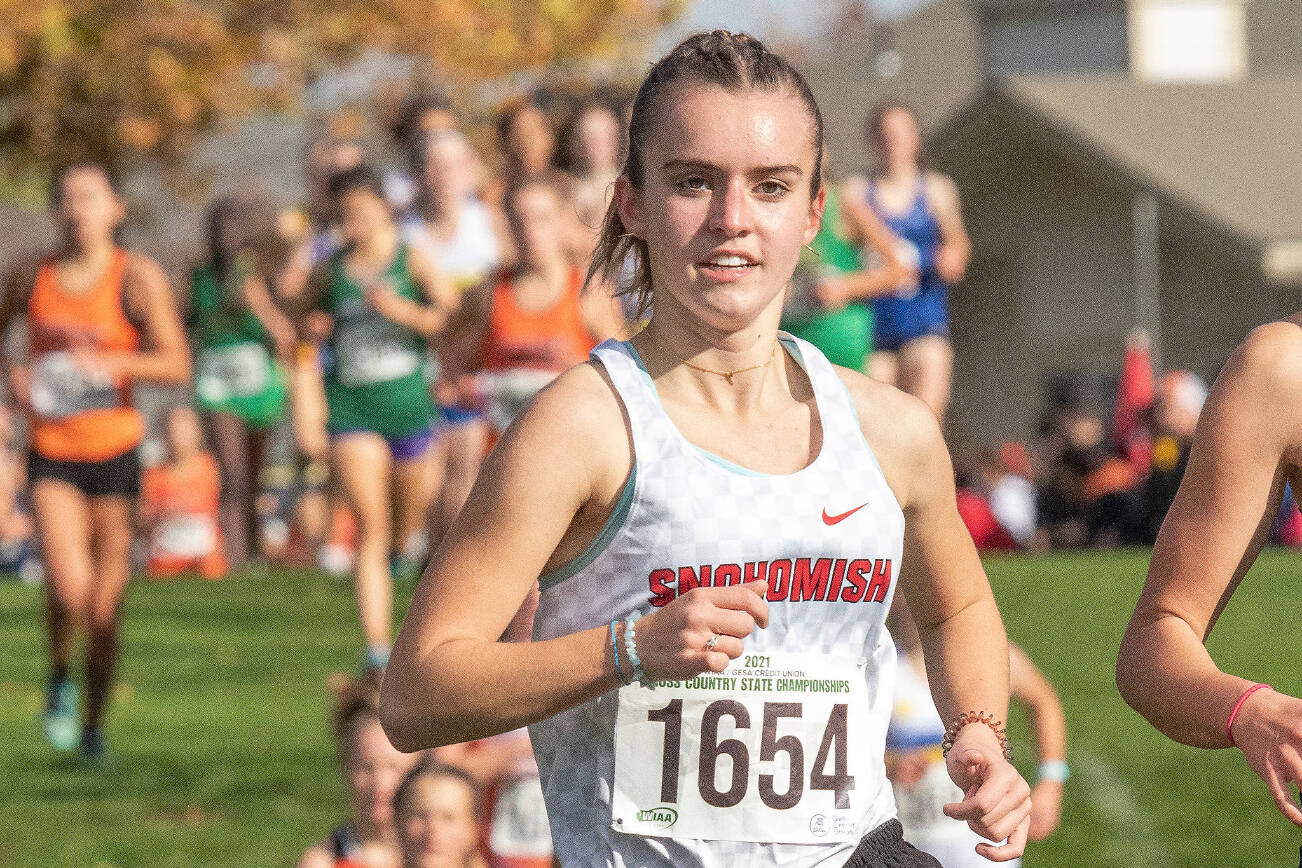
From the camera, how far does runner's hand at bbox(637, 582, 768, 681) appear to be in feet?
8.31

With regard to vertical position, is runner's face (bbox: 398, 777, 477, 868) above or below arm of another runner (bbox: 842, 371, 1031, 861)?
below

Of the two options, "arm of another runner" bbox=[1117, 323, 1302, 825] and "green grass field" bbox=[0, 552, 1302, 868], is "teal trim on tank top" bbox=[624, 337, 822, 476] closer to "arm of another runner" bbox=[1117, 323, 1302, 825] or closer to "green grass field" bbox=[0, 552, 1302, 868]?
"arm of another runner" bbox=[1117, 323, 1302, 825]

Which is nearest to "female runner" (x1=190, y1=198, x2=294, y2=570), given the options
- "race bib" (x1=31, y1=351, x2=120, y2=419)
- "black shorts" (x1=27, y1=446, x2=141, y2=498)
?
"race bib" (x1=31, y1=351, x2=120, y2=419)

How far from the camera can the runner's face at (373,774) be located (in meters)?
5.50

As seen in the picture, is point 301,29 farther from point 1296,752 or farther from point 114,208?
point 1296,752

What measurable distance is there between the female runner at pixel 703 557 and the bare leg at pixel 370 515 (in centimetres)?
591

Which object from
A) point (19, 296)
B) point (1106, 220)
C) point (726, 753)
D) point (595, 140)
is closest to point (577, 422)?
point (726, 753)

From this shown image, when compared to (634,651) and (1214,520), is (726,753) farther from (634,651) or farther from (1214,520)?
(1214,520)

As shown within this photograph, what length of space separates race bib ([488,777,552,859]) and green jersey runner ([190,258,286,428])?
A: 8821 mm

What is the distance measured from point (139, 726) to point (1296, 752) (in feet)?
24.9

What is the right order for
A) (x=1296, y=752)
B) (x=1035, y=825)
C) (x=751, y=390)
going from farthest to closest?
(x=1035, y=825) → (x=751, y=390) → (x=1296, y=752)

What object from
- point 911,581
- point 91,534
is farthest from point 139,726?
point 911,581

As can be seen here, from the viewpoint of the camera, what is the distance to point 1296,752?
2.62m

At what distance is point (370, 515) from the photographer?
9.09m
